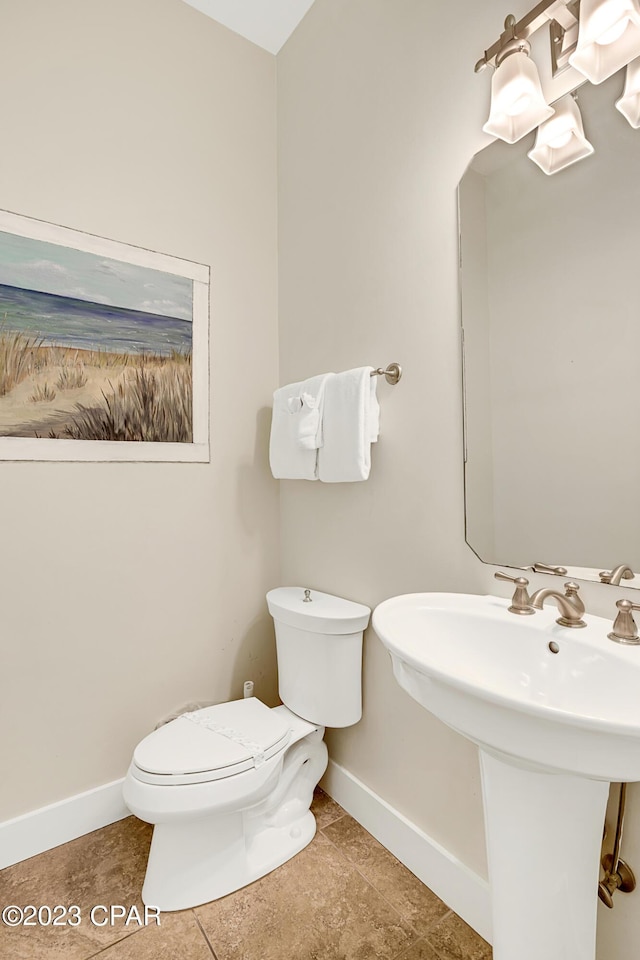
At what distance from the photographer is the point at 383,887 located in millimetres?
1277

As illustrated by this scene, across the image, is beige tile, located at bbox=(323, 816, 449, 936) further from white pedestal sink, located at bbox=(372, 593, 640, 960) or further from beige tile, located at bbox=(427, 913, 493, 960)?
white pedestal sink, located at bbox=(372, 593, 640, 960)

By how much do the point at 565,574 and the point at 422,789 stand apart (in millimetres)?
767

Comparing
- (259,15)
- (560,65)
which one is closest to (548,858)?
(560,65)

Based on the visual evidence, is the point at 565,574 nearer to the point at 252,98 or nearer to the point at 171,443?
the point at 171,443

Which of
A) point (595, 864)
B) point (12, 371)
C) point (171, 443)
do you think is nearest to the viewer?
point (595, 864)

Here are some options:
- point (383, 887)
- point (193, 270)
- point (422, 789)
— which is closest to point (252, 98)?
point (193, 270)

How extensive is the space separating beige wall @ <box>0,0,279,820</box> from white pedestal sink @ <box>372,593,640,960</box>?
3.22ft

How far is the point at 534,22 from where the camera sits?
0.97 metres

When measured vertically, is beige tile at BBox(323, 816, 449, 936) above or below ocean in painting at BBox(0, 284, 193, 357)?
below

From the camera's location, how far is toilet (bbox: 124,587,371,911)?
3.87ft

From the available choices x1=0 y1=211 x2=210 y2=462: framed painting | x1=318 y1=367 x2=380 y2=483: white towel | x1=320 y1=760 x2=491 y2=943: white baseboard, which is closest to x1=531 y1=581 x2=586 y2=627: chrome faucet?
x1=318 y1=367 x2=380 y2=483: white towel

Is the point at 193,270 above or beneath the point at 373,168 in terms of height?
beneath

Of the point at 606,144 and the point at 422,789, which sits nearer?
the point at 606,144

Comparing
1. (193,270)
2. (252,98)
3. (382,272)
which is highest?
(252,98)
